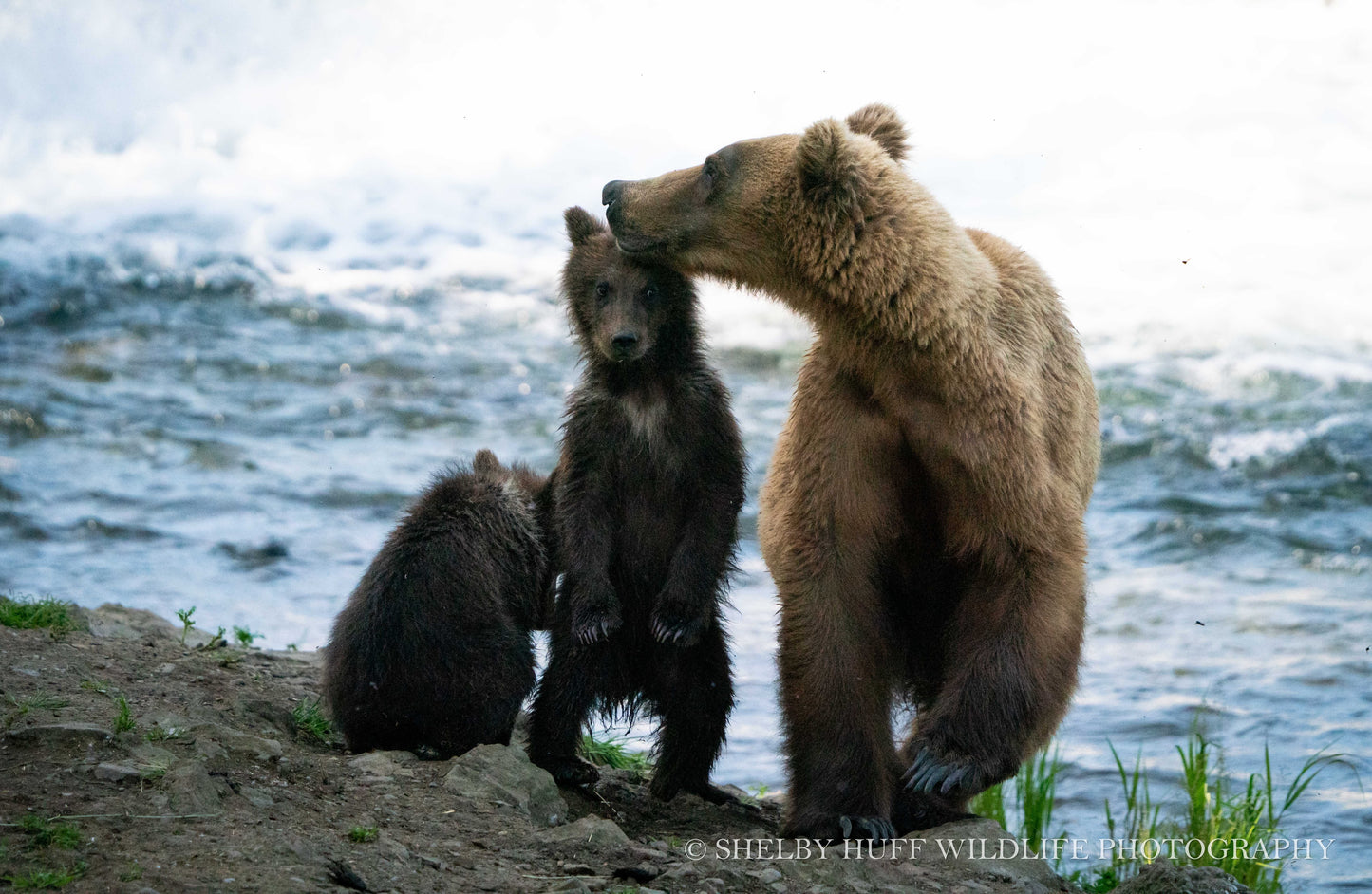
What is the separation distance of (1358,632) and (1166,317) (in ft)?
24.2

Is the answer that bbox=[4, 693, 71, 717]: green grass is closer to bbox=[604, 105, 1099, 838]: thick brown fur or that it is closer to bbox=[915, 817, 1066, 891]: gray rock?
bbox=[604, 105, 1099, 838]: thick brown fur

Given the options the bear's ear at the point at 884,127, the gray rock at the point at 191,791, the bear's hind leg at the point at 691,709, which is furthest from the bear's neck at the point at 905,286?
the gray rock at the point at 191,791

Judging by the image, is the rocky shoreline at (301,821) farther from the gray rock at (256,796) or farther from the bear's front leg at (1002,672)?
the bear's front leg at (1002,672)

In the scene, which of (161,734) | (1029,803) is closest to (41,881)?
(161,734)

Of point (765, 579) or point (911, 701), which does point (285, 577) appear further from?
point (911, 701)

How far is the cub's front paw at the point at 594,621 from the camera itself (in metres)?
5.36

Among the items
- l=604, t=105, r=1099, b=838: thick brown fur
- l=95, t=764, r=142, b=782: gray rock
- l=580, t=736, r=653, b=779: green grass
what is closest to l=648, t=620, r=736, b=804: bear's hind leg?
l=604, t=105, r=1099, b=838: thick brown fur

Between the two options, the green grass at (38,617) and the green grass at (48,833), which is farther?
Result: the green grass at (38,617)

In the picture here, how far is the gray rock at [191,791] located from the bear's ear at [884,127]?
3.26m

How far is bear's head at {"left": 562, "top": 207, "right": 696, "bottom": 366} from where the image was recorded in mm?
5422

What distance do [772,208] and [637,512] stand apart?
1341 mm

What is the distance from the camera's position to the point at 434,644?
5199 millimetres

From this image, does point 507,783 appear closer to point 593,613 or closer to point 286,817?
point 593,613

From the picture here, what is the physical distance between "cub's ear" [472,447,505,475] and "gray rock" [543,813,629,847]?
182 cm
